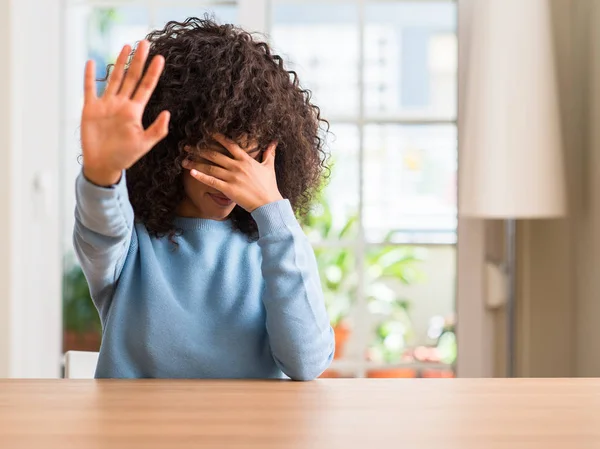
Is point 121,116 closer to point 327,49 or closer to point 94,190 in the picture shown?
point 94,190

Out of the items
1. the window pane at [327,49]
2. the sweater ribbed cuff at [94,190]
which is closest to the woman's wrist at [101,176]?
the sweater ribbed cuff at [94,190]

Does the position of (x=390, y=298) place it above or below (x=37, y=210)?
below

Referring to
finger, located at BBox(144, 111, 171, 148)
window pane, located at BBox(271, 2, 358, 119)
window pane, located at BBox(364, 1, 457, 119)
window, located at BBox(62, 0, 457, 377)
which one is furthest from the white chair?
window pane, located at BBox(364, 1, 457, 119)

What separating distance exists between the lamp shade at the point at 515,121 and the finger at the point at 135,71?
1.56 meters

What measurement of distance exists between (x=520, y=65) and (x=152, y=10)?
1.22 meters

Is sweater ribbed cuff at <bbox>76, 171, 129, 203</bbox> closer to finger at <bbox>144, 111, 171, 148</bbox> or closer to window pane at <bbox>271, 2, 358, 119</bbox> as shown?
finger at <bbox>144, 111, 171, 148</bbox>

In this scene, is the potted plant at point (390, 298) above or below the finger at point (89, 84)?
below

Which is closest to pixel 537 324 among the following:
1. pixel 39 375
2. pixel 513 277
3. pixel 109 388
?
pixel 513 277

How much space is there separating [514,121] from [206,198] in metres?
1.35

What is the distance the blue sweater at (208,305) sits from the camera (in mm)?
1062

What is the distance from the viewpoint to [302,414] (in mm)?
761

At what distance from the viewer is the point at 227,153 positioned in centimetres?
111

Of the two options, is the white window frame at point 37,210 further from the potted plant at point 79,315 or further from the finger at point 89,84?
the finger at point 89,84

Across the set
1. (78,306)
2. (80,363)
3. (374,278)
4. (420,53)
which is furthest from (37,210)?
(420,53)
